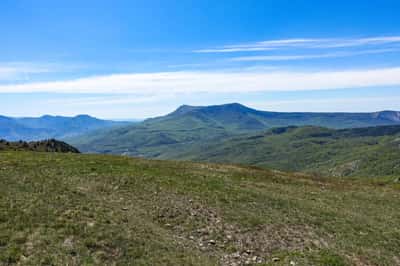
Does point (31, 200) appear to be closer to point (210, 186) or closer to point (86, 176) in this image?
point (86, 176)

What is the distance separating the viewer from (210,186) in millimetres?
31438

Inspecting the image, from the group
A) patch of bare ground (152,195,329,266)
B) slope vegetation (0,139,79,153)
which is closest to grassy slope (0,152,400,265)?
patch of bare ground (152,195,329,266)

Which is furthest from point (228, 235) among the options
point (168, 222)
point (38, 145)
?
point (38, 145)

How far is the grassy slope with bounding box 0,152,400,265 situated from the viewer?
50.3ft

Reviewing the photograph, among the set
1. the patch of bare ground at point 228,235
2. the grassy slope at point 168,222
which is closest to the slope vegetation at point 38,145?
the grassy slope at point 168,222

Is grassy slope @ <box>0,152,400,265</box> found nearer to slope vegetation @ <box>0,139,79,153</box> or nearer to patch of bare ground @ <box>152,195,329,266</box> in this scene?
patch of bare ground @ <box>152,195,329,266</box>

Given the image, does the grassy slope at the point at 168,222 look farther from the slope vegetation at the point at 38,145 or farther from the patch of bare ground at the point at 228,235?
the slope vegetation at the point at 38,145

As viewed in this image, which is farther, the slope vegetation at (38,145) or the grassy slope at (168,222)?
the slope vegetation at (38,145)

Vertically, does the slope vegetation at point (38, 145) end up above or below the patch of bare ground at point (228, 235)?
above

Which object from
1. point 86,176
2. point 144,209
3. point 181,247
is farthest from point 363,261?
point 86,176

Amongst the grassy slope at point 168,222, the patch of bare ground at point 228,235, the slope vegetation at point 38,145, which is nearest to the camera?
the grassy slope at point 168,222

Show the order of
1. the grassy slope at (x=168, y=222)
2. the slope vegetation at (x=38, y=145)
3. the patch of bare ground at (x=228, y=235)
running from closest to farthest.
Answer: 1. the grassy slope at (x=168, y=222)
2. the patch of bare ground at (x=228, y=235)
3. the slope vegetation at (x=38, y=145)

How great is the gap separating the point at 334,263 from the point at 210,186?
14802mm

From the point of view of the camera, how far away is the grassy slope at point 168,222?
1532 centimetres
